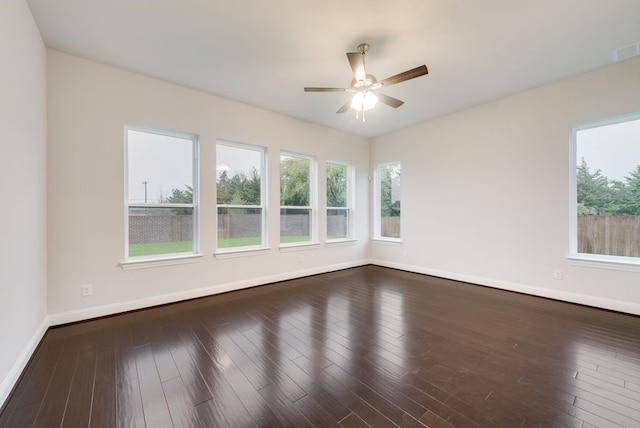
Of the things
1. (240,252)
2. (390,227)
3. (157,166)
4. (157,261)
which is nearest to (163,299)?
(157,261)

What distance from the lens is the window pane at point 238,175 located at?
4096 mm

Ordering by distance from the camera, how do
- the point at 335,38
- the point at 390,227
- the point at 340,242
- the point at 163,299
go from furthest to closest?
the point at 390,227
the point at 340,242
the point at 163,299
the point at 335,38

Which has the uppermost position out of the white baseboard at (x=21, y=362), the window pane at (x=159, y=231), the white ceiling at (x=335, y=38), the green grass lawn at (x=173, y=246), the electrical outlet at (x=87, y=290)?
the white ceiling at (x=335, y=38)

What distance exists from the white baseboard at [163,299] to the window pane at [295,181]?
51.1 inches

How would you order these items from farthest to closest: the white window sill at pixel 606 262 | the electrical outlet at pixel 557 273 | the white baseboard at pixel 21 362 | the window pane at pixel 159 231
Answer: the electrical outlet at pixel 557 273, the window pane at pixel 159 231, the white window sill at pixel 606 262, the white baseboard at pixel 21 362

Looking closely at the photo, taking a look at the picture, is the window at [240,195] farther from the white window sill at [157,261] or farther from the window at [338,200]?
the window at [338,200]

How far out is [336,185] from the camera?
18.9 feet

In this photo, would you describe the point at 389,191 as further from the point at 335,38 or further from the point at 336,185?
the point at 335,38

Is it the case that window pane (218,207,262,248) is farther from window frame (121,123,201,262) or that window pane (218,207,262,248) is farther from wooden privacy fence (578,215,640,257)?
wooden privacy fence (578,215,640,257)

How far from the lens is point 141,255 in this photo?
11.1 feet

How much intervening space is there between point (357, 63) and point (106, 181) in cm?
308

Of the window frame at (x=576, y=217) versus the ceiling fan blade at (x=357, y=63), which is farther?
the window frame at (x=576, y=217)

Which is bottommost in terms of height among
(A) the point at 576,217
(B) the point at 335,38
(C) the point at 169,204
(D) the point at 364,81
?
(A) the point at 576,217

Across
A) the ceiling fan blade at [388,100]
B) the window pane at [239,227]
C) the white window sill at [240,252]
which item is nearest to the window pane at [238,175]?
the window pane at [239,227]
